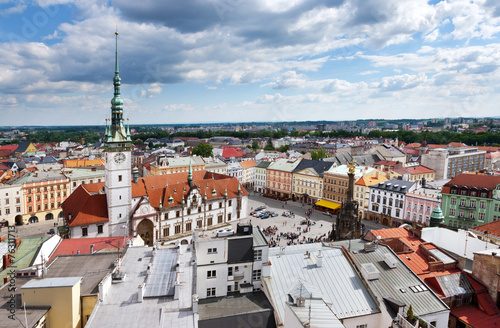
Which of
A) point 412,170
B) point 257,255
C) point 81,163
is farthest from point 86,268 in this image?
point 81,163

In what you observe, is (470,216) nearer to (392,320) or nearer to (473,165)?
(392,320)

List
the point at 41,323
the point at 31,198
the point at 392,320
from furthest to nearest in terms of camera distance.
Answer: the point at 31,198 → the point at 392,320 → the point at 41,323

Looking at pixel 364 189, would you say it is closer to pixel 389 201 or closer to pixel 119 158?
pixel 389 201

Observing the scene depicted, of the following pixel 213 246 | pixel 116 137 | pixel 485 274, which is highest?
pixel 116 137

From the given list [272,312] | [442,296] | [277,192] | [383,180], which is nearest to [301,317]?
[272,312]

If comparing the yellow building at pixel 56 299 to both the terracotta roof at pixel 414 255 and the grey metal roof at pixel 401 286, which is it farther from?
the terracotta roof at pixel 414 255

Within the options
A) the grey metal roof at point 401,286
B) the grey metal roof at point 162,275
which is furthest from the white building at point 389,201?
the grey metal roof at point 162,275
